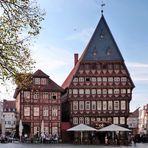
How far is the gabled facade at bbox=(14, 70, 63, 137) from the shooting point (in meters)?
74.7

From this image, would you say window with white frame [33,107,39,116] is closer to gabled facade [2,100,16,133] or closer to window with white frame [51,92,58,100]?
window with white frame [51,92,58,100]

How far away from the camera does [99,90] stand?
75625 millimetres

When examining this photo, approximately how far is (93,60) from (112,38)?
4.95m

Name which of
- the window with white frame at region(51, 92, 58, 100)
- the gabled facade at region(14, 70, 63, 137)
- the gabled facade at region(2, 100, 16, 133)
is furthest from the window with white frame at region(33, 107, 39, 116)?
the gabled facade at region(2, 100, 16, 133)

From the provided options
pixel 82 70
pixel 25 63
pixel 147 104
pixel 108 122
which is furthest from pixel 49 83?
pixel 147 104

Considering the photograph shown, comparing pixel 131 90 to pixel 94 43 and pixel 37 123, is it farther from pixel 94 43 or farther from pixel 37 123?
pixel 37 123

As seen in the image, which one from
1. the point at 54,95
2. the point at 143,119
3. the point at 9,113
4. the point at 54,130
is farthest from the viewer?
the point at 143,119

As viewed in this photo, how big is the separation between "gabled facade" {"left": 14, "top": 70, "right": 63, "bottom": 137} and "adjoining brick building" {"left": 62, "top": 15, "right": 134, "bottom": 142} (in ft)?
7.21

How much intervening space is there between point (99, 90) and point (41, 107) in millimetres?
9417

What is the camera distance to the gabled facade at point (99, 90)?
75.2 meters

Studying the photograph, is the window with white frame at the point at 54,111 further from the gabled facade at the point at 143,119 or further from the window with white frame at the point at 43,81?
the gabled facade at the point at 143,119

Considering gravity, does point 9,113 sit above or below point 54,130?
above

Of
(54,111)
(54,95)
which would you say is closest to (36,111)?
(54,111)

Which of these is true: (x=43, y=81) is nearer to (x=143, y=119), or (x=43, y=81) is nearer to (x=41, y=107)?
(x=41, y=107)
